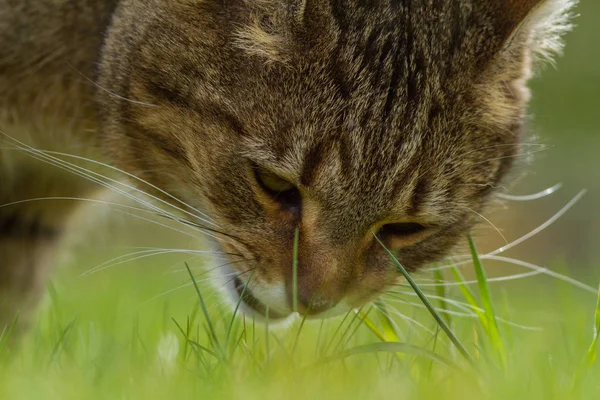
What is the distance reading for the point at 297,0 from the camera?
1936 mm

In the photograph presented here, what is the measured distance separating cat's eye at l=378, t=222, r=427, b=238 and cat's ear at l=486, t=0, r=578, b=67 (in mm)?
502

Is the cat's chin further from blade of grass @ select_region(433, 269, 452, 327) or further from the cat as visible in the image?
blade of grass @ select_region(433, 269, 452, 327)

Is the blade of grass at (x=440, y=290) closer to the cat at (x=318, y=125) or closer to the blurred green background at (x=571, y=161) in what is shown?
the cat at (x=318, y=125)

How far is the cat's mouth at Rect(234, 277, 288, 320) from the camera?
2.03 m

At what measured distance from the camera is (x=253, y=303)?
2.07 m

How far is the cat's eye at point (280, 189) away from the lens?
194cm

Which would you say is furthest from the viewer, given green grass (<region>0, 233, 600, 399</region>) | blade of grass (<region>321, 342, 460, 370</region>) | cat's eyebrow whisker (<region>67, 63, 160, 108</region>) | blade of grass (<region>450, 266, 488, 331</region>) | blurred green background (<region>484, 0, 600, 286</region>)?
blurred green background (<region>484, 0, 600, 286</region>)

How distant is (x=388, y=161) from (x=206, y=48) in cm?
52

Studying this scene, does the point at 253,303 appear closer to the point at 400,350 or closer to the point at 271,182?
the point at 271,182

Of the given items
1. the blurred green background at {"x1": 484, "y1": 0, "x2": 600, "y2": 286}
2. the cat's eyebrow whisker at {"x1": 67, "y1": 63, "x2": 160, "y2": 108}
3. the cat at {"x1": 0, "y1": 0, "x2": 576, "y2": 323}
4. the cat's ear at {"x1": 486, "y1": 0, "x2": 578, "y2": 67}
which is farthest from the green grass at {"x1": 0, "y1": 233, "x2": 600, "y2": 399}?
the blurred green background at {"x1": 484, "y1": 0, "x2": 600, "y2": 286}

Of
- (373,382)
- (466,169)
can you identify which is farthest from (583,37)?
(373,382)

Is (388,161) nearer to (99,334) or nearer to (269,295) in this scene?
(269,295)

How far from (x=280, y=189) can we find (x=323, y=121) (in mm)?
190

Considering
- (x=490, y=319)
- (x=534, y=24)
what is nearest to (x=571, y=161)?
(x=534, y=24)
